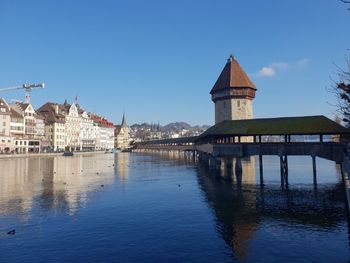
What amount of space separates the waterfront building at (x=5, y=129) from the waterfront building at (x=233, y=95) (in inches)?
2234

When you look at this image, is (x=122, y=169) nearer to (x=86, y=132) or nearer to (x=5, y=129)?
(x=5, y=129)

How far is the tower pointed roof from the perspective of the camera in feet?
253

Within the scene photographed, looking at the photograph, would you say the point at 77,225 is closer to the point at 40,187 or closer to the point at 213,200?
the point at 213,200

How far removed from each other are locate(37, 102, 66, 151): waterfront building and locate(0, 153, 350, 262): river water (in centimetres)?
8997

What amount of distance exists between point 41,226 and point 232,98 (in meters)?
62.4

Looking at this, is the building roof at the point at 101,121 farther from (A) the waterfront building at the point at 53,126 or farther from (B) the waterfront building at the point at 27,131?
(B) the waterfront building at the point at 27,131

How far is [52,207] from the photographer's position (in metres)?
24.3

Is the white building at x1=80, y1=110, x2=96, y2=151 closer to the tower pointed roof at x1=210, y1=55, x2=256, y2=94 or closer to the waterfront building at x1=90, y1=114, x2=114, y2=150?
the waterfront building at x1=90, y1=114, x2=114, y2=150

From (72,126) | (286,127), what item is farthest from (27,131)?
(286,127)

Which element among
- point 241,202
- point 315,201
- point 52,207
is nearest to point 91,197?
point 52,207

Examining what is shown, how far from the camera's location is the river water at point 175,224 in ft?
48.7

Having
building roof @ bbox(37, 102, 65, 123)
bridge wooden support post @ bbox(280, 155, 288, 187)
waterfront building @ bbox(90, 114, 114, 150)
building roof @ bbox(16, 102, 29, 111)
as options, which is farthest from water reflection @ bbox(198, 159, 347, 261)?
waterfront building @ bbox(90, 114, 114, 150)

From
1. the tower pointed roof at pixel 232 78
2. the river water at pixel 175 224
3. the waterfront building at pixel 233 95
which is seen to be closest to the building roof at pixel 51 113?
the tower pointed roof at pixel 232 78

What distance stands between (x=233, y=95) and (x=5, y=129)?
61.8m
